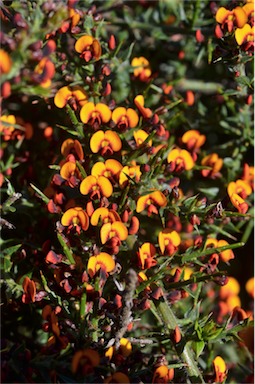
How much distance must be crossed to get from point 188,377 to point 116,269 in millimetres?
236

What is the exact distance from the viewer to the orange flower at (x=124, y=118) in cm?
117

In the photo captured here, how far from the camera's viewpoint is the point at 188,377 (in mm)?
1072

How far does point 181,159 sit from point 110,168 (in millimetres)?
210

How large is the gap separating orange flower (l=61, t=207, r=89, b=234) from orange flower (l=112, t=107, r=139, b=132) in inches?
8.2

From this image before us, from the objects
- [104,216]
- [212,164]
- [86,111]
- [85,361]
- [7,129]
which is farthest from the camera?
[212,164]

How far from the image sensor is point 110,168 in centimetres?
112

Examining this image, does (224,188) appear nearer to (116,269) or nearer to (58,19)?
(116,269)

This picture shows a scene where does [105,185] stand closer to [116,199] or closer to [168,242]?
[116,199]

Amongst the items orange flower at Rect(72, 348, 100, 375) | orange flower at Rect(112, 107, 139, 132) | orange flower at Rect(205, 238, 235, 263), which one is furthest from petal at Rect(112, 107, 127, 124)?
orange flower at Rect(72, 348, 100, 375)

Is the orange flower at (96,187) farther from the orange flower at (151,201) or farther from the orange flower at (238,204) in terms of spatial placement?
the orange flower at (238,204)

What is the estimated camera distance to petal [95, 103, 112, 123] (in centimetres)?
116

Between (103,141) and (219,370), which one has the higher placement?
(103,141)

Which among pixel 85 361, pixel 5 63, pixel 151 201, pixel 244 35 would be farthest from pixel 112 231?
pixel 244 35

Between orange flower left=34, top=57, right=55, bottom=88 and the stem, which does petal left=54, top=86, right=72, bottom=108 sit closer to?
orange flower left=34, top=57, right=55, bottom=88
